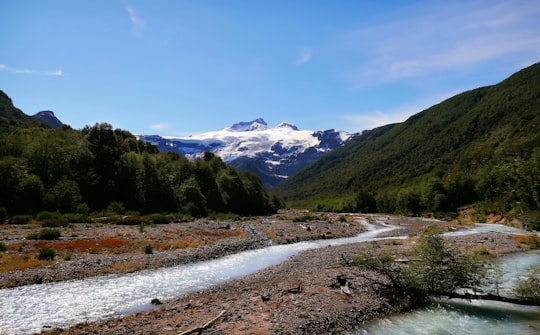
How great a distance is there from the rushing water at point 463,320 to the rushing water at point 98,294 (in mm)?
→ 14472

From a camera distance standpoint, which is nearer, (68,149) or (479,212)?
(68,149)

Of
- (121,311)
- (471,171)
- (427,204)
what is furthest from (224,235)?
(471,171)

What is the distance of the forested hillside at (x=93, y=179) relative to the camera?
66.1 meters

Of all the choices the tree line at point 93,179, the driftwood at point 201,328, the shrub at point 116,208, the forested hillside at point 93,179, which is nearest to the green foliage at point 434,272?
the driftwood at point 201,328

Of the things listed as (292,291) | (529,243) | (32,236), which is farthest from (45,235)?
(529,243)

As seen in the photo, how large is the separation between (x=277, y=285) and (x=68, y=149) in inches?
3183

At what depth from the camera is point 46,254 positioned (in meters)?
31.1

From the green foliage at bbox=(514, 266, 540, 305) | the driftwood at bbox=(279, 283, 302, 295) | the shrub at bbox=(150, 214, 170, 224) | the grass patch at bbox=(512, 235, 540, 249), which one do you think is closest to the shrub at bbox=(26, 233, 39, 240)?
the shrub at bbox=(150, 214, 170, 224)

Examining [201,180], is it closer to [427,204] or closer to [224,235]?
[224,235]

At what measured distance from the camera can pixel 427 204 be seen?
5482 inches

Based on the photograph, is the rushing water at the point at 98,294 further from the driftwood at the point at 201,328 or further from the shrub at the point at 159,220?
the shrub at the point at 159,220

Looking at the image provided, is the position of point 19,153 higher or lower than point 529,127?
lower

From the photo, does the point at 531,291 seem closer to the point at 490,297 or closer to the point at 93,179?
the point at 490,297

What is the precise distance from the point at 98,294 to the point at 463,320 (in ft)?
79.8
